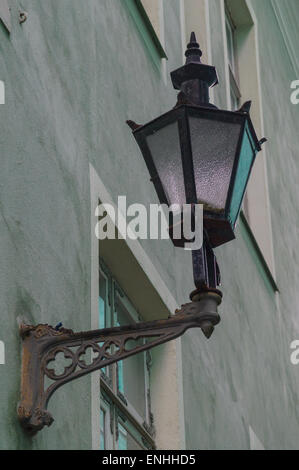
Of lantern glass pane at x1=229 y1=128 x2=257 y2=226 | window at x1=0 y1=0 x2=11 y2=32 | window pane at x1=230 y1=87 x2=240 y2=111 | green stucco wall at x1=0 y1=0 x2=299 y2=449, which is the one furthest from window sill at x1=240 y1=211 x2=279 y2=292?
lantern glass pane at x1=229 y1=128 x2=257 y2=226

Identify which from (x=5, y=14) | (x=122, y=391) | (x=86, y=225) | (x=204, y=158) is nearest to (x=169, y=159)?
(x=204, y=158)

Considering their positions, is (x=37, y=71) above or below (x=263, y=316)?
below

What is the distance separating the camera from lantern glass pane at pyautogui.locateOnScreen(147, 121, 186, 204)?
15.3 ft

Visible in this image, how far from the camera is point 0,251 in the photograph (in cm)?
489

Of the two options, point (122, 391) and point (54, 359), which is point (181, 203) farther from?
point (122, 391)

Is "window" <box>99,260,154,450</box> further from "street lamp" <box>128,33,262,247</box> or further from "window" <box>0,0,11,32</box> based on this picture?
"street lamp" <box>128,33,262,247</box>

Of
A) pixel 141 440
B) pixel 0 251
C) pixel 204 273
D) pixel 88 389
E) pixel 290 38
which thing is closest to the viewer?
pixel 204 273

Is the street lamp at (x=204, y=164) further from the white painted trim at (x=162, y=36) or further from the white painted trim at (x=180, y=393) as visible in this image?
the white painted trim at (x=162, y=36)

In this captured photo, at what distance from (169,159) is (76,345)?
2.36 feet

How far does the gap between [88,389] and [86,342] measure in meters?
0.84

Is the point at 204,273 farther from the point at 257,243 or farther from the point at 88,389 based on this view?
the point at 257,243

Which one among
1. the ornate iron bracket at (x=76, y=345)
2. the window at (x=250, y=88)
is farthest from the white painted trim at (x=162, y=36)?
the ornate iron bracket at (x=76, y=345)

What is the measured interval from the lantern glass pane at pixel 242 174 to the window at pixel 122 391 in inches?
67.3
